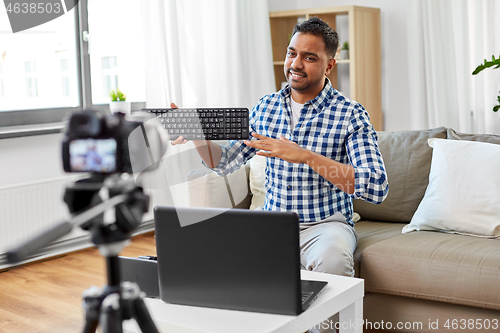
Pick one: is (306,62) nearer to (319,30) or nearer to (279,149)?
(319,30)

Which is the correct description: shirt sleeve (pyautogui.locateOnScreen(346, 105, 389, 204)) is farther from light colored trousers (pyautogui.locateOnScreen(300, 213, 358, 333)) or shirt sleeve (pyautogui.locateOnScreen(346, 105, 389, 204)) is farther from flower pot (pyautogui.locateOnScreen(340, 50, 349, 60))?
flower pot (pyautogui.locateOnScreen(340, 50, 349, 60))

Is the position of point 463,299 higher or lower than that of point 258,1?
lower

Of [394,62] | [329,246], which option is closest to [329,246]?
[329,246]

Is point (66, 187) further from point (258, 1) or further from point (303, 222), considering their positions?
point (258, 1)

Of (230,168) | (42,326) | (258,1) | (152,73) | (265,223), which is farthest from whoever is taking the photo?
(258,1)

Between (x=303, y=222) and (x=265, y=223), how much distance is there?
884mm

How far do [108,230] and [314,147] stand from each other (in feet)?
4.57

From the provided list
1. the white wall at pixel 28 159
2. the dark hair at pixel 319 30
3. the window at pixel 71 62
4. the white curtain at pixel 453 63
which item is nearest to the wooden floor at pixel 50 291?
the white wall at pixel 28 159

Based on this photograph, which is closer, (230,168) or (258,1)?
(230,168)

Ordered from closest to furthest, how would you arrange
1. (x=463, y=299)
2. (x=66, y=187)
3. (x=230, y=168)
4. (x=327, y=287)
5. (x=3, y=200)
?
1. (x=66, y=187)
2. (x=327, y=287)
3. (x=463, y=299)
4. (x=230, y=168)
5. (x=3, y=200)

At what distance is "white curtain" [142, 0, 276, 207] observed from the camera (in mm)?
3273

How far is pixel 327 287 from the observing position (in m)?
1.24

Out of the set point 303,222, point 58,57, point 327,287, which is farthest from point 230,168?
point 58,57

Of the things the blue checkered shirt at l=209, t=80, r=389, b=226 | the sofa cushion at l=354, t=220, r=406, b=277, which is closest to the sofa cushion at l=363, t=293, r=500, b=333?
the sofa cushion at l=354, t=220, r=406, b=277
